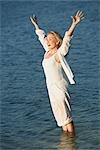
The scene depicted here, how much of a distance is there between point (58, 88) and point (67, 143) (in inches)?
37.7

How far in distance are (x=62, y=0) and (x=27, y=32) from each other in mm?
27188

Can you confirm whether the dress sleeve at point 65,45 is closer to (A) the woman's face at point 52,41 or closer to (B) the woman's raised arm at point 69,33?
(B) the woman's raised arm at point 69,33

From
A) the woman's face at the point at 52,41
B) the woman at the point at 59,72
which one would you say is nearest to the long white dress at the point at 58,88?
the woman at the point at 59,72

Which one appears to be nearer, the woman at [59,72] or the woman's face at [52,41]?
the woman at [59,72]

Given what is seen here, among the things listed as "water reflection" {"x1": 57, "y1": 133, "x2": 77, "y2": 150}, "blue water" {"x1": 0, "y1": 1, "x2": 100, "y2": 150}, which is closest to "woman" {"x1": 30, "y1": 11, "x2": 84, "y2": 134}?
"water reflection" {"x1": 57, "y1": 133, "x2": 77, "y2": 150}

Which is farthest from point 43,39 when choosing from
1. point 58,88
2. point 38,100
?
point 38,100

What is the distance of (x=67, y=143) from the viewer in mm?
9984

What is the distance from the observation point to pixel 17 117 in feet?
38.1

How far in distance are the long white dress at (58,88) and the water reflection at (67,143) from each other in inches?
10.3

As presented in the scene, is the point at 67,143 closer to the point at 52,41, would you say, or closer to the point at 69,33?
the point at 52,41

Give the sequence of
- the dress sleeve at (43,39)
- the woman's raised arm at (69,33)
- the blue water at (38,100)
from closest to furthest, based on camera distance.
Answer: the woman's raised arm at (69,33), the blue water at (38,100), the dress sleeve at (43,39)

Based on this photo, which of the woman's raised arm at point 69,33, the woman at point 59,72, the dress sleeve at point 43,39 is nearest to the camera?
the woman's raised arm at point 69,33

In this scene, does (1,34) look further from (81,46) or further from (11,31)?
(81,46)

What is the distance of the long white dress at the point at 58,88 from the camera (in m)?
9.77
